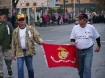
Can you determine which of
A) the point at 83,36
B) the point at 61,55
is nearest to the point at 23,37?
the point at 61,55

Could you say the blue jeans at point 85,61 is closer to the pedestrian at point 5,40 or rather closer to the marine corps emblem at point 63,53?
the marine corps emblem at point 63,53

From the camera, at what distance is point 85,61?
33.4 ft

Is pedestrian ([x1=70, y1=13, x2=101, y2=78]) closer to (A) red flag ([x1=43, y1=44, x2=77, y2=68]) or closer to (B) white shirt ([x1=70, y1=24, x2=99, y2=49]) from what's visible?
(B) white shirt ([x1=70, y1=24, x2=99, y2=49])

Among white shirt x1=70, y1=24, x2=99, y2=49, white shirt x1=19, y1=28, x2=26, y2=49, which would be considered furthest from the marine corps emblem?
white shirt x1=19, y1=28, x2=26, y2=49

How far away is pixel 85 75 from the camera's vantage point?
1013cm

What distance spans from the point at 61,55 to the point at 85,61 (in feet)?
2.88

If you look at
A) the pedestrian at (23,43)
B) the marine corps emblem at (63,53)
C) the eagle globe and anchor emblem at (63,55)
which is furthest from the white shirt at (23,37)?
the marine corps emblem at (63,53)

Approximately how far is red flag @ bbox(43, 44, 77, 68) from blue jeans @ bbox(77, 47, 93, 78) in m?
0.27

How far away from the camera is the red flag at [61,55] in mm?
10625

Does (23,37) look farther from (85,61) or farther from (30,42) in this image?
(85,61)

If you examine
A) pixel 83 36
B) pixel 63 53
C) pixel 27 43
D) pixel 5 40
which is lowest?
pixel 5 40

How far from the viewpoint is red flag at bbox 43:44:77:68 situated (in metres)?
10.6

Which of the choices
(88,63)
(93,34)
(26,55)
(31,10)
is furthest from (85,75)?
(31,10)

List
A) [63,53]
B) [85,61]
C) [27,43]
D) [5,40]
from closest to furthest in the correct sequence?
[85,61], [63,53], [27,43], [5,40]
